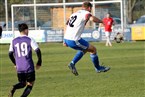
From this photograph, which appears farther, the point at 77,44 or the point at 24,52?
the point at 77,44

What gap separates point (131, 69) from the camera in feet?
73.7

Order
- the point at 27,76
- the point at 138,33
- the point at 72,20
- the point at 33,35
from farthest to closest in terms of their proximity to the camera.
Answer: the point at 33,35 < the point at 138,33 < the point at 72,20 < the point at 27,76

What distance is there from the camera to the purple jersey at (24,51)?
43.2ft

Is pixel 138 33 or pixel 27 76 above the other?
pixel 27 76

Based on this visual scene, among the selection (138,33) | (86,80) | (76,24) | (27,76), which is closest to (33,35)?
(138,33)

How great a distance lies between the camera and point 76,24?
16.5 meters

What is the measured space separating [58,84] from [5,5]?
1270 inches

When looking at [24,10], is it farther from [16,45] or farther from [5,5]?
[16,45]

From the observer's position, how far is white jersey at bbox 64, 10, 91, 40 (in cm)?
1639

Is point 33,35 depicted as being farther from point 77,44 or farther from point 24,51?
point 24,51

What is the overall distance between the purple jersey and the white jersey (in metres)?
3.43

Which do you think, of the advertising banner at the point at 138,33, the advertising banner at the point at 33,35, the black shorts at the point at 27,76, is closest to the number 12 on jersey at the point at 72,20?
the black shorts at the point at 27,76

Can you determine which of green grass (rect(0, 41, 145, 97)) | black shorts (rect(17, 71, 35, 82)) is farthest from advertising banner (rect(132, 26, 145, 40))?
black shorts (rect(17, 71, 35, 82))

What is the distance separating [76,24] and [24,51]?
3.63 meters
